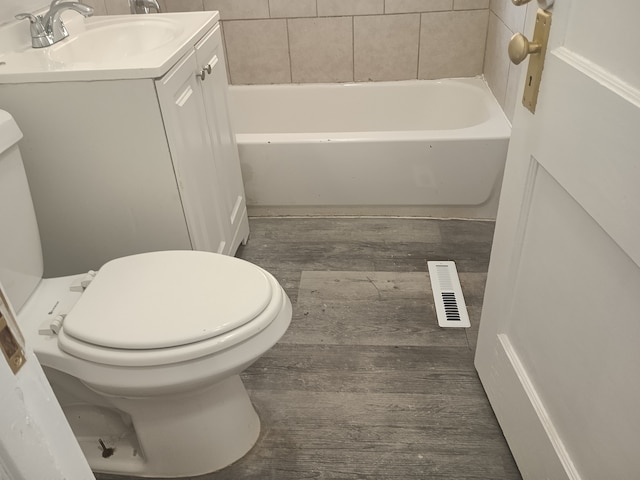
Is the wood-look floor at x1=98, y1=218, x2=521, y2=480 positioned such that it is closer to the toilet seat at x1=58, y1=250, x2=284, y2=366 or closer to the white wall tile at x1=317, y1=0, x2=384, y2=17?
the toilet seat at x1=58, y1=250, x2=284, y2=366

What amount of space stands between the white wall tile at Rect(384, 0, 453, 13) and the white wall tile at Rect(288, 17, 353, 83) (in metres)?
0.20

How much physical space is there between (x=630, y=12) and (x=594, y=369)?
0.53 metres

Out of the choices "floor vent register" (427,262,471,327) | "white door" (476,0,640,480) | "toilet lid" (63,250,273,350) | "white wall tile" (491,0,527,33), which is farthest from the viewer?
"white wall tile" (491,0,527,33)

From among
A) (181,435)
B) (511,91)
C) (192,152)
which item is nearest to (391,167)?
(511,91)

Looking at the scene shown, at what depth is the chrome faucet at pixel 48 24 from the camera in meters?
1.40

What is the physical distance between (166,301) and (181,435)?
1.12ft

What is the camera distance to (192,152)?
143 centimetres

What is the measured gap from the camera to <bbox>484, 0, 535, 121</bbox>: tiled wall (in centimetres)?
200

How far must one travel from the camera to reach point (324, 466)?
4.12 ft

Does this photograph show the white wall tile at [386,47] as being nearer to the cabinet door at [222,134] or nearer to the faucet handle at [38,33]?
the cabinet door at [222,134]

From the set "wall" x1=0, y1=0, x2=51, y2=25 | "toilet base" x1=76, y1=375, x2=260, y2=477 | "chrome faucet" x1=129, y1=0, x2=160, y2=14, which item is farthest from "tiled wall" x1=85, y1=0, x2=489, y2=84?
"toilet base" x1=76, y1=375, x2=260, y2=477

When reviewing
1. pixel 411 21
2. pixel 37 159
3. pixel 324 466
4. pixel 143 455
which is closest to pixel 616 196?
pixel 324 466

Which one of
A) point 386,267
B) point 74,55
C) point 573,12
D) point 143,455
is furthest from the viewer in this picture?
point 386,267

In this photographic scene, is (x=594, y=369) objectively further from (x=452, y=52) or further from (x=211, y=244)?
(x=452, y=52)
